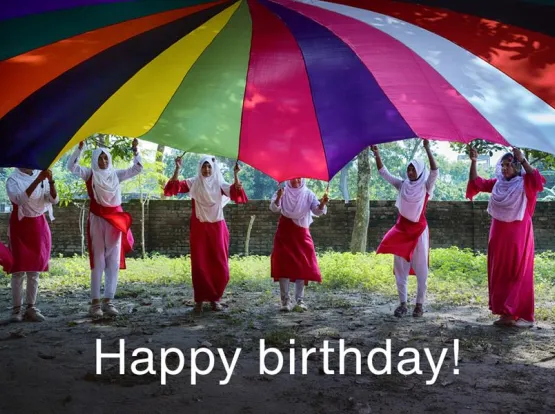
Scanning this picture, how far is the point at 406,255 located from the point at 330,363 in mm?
2393

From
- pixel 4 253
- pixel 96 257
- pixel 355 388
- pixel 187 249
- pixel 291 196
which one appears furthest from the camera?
pixel 187 249

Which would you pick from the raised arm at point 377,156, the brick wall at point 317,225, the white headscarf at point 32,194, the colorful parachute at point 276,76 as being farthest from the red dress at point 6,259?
the brick wall at point 317,225

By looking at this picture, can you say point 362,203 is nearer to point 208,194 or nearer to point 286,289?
point 286,289

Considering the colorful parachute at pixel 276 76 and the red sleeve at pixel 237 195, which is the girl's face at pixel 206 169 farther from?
the colorful parachute at pixel 276 76

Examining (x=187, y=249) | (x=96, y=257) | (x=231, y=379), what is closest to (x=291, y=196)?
(x=96, y=257)

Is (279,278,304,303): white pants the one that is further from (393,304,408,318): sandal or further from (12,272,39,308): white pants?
(12,272,39,308): white pants

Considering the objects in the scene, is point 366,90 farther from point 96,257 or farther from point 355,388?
point 96,257

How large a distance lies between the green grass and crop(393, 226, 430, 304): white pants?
3.81 feet

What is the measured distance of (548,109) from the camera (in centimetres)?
514

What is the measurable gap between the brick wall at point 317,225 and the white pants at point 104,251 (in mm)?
8695

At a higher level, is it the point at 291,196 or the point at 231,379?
the point at 291,196

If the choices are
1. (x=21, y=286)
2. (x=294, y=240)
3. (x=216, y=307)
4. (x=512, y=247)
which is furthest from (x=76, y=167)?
(x=512, y=247)

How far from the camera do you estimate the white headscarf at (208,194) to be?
7.64 meters

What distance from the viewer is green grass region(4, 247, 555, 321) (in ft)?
30.4
